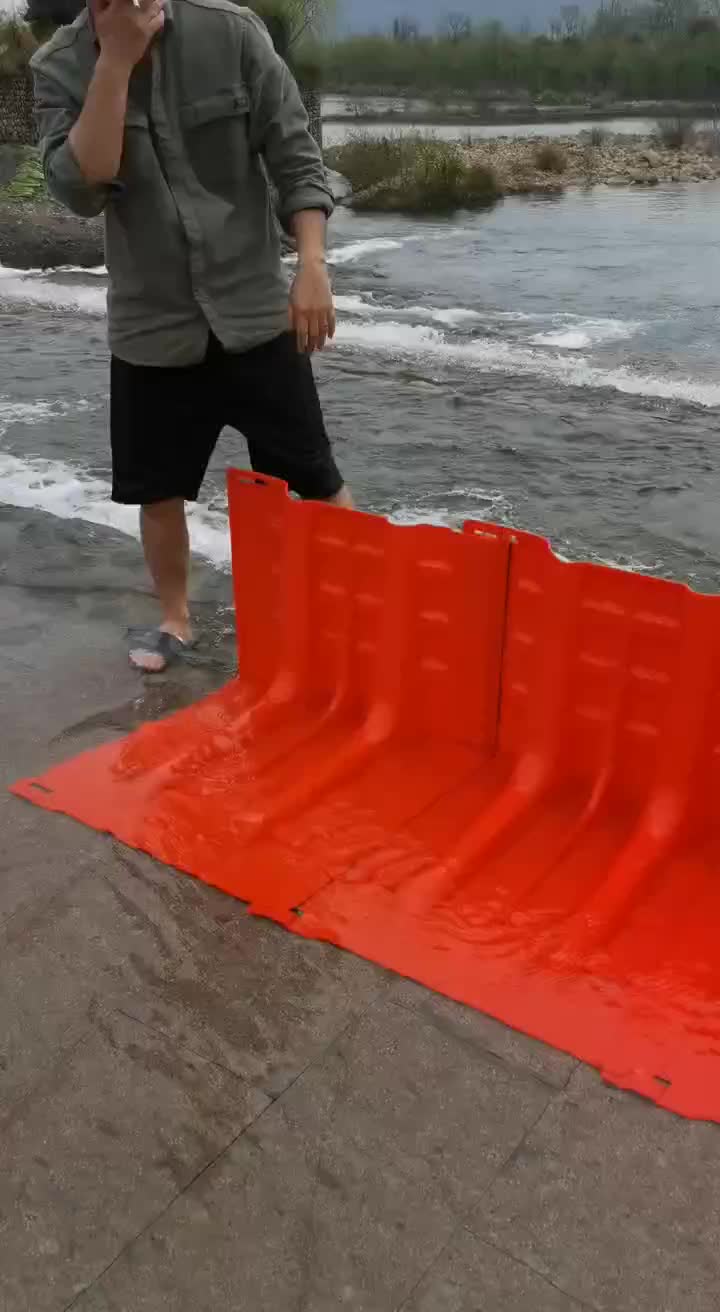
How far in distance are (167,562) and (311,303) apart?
1.02 m

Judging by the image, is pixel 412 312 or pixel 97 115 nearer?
pixel 97 115

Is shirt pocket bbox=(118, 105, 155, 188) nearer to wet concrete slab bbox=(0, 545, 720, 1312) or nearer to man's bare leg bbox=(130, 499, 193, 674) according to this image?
man's bare leg bbox=(130, 499, 193, 674)

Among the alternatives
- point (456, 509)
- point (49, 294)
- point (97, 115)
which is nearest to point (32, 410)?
point (456, 509)

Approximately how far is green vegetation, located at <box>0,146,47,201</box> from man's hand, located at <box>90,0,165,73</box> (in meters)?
18.0

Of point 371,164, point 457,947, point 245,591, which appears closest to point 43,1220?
point 457,947

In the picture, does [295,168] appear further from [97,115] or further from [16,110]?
[16,110]

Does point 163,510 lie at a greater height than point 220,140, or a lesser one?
lesser

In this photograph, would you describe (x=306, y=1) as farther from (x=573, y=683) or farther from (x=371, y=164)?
(x=573, y=683)

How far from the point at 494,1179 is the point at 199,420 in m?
2.26

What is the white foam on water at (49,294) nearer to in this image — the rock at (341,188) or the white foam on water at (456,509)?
the white foam on water at (456,509)

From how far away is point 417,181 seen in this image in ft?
72.3

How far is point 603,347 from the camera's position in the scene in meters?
8.98

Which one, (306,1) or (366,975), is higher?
(306,1)

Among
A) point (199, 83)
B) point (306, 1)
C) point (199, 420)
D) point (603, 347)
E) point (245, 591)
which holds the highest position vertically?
point (306, 1)
